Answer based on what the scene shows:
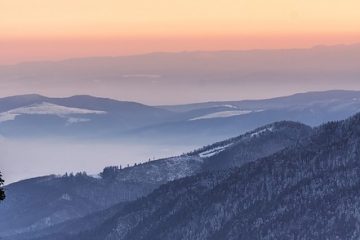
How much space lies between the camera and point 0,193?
18638cm
